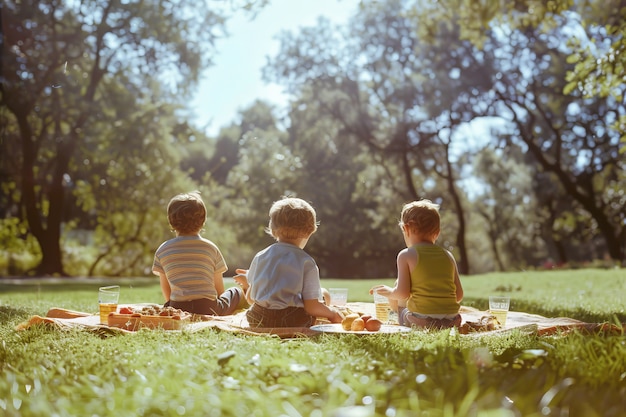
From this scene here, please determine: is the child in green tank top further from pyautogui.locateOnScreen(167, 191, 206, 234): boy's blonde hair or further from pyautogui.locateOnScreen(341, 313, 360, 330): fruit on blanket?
pyautogui.locateOnScreen(167, 191, 206, 234): boy's blonde hair

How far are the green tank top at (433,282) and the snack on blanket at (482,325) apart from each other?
7.1 inches

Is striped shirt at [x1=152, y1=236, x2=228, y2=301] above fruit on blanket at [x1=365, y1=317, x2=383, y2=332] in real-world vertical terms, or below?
above

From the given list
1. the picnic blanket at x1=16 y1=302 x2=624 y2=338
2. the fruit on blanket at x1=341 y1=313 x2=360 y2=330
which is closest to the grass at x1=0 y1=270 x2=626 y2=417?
the picnic blanket at x1=16 y1=302 x2=624 y2=338

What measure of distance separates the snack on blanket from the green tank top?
0.59 feet

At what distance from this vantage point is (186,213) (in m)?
5.81

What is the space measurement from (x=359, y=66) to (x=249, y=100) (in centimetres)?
1925

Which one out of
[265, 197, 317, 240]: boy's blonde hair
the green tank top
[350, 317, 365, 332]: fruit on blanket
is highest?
[265, 197, 317, 240]: boy's blonde hair

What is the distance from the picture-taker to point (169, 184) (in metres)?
23.9

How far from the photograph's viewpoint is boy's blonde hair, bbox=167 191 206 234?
229 inches

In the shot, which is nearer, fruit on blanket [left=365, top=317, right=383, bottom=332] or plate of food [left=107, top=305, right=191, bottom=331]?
fruit on blanket [left=365, top=317, right=383, bottom=332]

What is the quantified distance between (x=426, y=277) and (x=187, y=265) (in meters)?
2.14

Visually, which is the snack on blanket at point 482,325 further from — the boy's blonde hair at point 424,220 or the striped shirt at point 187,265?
the striped shirt at point 187,265

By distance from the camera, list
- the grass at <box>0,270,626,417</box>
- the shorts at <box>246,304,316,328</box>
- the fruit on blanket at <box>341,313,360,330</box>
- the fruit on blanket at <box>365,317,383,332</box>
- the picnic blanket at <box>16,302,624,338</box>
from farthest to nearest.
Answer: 1. the shorts at <box>246,304,316,328</box>
2. the fruit on blanket at <box>341,313,360,330</box>
3. the fruit on blanket at <box>365,317,383,332</box>
4. the picnic blanket at <box>16,302,624,338</box>
5. the grass at <box>0,270,626,417</box>

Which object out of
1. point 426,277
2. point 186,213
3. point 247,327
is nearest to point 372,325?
point 426,277
